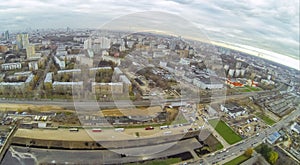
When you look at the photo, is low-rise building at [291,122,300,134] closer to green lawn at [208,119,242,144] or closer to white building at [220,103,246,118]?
white building at [220,103,246,118]

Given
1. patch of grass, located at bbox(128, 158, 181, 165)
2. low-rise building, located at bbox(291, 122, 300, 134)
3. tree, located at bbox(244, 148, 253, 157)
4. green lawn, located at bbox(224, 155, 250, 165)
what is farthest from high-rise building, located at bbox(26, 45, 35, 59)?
low-rise building, located at bbox(291, 122, 300, 134)

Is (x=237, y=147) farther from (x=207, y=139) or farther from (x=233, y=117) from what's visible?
(x=233, y=117)

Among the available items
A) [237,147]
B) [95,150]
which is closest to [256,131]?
[237,147]

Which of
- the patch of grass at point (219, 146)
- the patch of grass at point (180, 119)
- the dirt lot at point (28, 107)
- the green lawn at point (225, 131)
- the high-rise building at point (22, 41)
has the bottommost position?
the patch of grass at point (219, 146)

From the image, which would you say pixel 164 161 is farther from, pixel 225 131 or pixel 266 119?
pixel 266 119

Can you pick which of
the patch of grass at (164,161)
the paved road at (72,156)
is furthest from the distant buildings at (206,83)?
the patch of grass at (164,161)

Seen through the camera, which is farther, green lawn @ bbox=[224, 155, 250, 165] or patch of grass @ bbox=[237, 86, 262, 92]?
patch of grass @ bbox=[237, 86, 262, 92]

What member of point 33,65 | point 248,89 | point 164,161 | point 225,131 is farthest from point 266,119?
point 33,65

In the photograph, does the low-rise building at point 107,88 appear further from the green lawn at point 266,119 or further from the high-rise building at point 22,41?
the high-rise building at point 22,41
